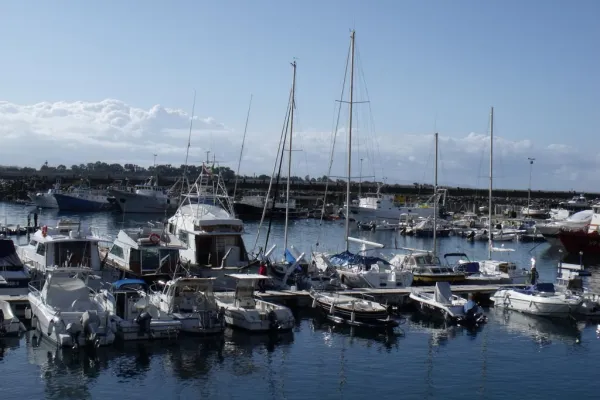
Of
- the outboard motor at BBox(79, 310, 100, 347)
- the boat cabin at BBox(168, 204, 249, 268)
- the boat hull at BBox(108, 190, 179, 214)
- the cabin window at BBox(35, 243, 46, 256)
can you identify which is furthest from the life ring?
the boat hull at BBox(108, 190, 179, 214)

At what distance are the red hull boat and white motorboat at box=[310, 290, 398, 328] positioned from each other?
3784cm

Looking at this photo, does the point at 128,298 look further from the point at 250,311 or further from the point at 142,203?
the point at 142,203

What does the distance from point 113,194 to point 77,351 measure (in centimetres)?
9002

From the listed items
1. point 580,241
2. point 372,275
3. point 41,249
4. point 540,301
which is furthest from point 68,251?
point 580,241

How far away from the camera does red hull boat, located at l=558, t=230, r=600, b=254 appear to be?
62312mm

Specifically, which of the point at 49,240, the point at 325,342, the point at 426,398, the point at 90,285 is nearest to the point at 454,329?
the point at 325,342

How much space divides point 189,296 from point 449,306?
11.1 m

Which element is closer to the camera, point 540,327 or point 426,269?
point 540,327

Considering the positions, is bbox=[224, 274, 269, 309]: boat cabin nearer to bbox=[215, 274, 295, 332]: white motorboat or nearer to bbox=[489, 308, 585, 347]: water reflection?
bbox=[215, 274, 295, 332]: white motorboat

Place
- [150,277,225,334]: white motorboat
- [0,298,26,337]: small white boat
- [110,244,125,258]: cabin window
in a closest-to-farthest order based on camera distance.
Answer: [0,298,26,337]: small white boat → [150,277,225,334]: white motorboat → [110,244,125,258]: cabin window

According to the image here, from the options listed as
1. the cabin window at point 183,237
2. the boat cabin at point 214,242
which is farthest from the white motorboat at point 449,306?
the cabin window at point 183,237

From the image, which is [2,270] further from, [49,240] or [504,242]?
[504,242]

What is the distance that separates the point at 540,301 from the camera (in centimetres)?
3203

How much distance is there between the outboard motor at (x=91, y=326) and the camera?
23.9 m
